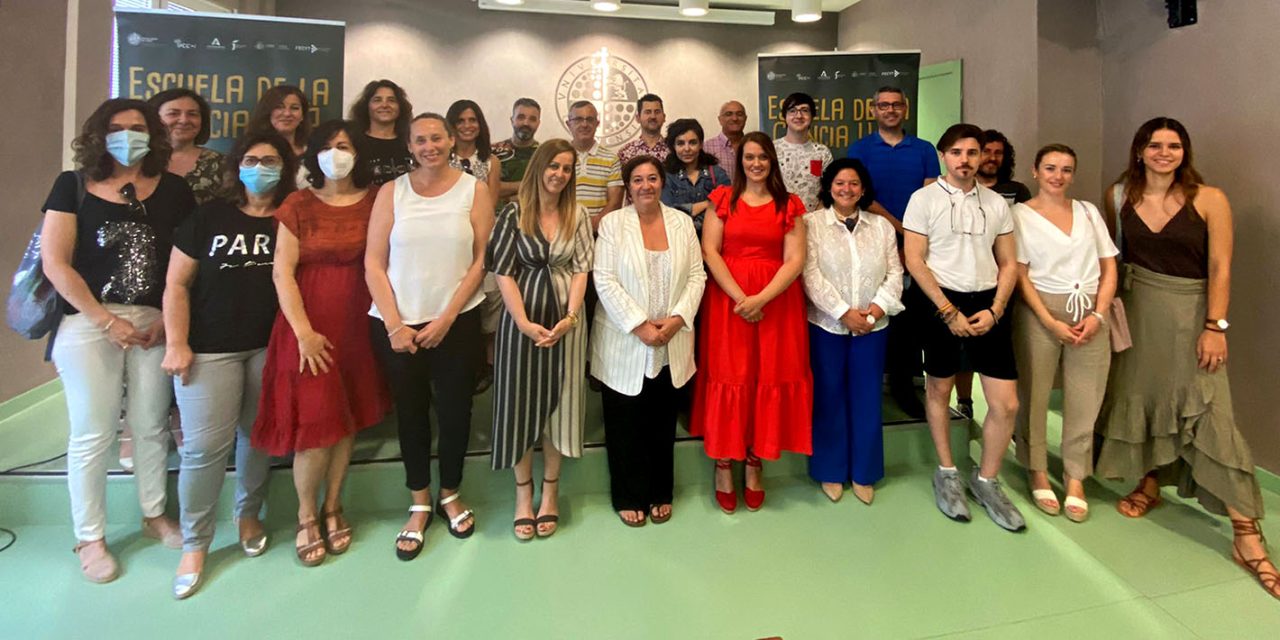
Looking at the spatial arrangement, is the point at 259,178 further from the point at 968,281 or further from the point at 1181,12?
the point at 1181,12

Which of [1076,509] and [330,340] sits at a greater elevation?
[330,340]

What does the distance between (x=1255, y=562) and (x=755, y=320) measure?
208 centimetres

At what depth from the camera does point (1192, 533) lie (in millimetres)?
2721

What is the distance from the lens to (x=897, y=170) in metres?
3.48

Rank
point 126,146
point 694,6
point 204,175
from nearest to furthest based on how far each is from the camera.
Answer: point 126,146 < point 204,175 < point 694,6

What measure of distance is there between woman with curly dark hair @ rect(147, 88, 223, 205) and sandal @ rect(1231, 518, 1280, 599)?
14.4 ft

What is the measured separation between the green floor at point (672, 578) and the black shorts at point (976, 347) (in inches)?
26.1

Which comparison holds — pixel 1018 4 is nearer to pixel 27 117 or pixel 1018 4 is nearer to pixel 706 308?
pixel 706 308

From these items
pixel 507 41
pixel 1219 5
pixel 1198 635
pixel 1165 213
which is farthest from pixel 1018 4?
pixel 507 41

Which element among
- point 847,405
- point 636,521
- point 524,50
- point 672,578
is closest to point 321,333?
point 636,521

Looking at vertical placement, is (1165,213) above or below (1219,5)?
below

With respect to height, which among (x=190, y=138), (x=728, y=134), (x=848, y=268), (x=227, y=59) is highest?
(x=227, y=59)

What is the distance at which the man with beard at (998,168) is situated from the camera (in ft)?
11.2

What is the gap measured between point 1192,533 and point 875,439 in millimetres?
1320
